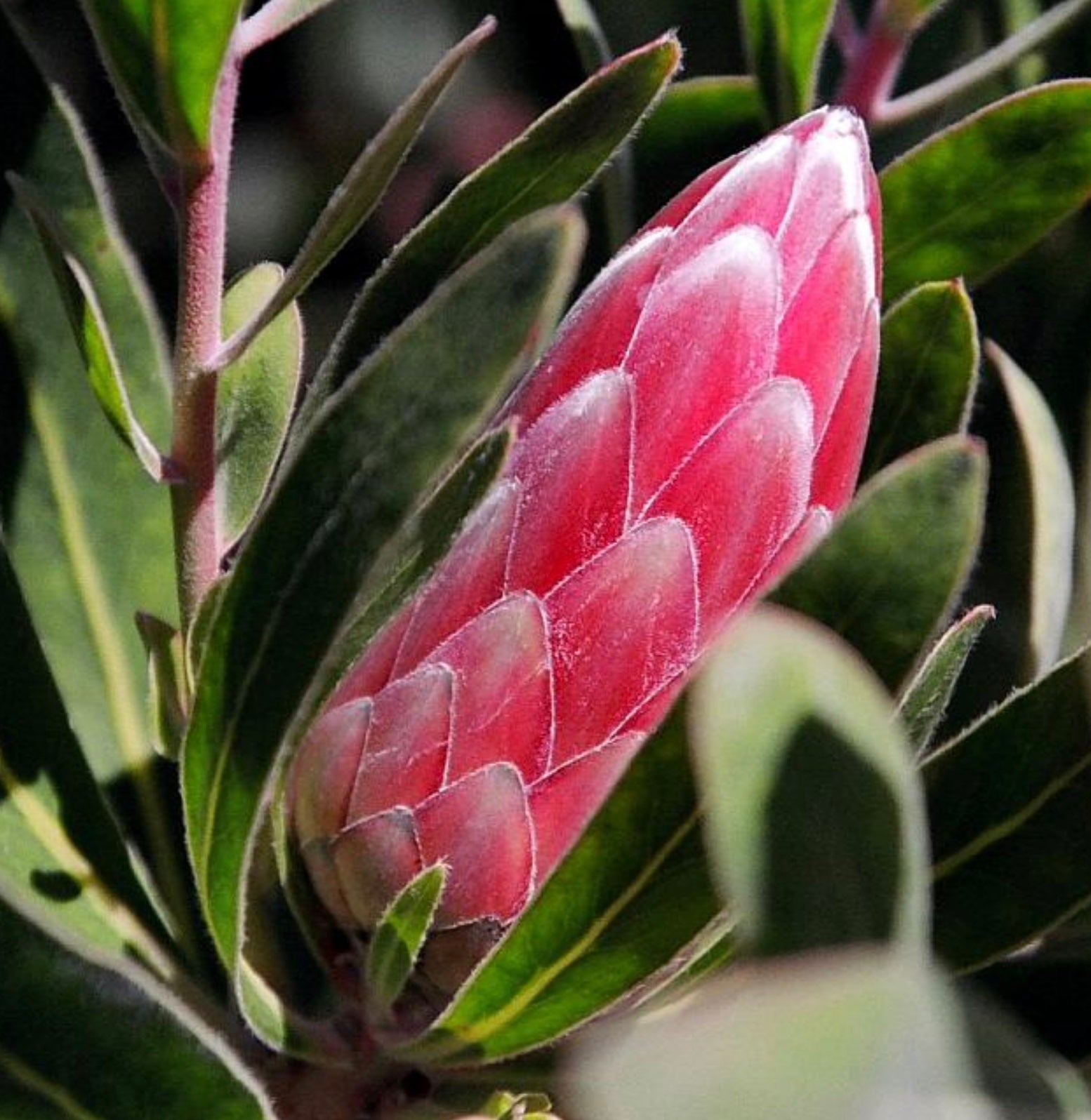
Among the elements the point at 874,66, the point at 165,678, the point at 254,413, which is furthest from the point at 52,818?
the point at 874,66

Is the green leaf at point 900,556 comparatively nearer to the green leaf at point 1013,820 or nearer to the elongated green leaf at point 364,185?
the green leaf at point 1013,820

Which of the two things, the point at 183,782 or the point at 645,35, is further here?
the point at 645,35

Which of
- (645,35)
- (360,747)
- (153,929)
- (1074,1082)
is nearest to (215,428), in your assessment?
(360,747)

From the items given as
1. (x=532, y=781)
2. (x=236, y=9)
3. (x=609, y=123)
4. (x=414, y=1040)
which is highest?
(x=236, y=9)

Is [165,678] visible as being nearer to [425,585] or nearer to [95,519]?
[425,585]

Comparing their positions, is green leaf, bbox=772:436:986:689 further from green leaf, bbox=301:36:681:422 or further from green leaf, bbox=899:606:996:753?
green leaf, bbox=301:36:681:422

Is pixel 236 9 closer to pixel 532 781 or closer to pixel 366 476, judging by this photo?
pixel 366 476

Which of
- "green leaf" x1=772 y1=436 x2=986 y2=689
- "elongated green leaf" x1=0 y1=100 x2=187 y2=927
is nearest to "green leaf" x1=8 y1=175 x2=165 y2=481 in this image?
"elongated green leaf" x1=0 y1=100 x2=187 y2=927
